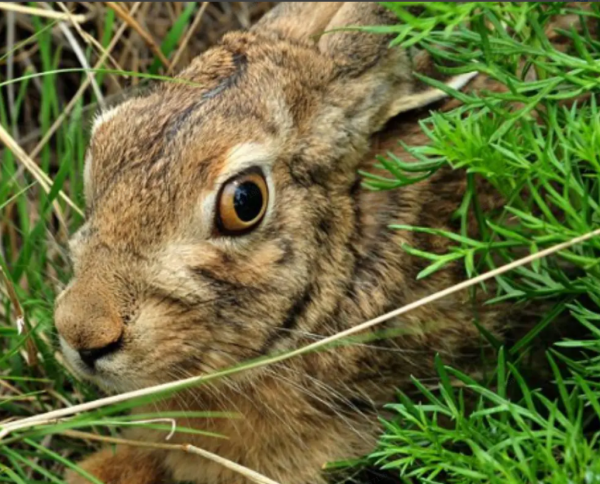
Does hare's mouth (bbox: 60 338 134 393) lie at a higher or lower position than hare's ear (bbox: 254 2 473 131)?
lower

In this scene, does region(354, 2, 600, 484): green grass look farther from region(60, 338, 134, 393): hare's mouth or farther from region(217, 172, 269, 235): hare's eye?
region(60, 338, 134, 393): hare's mouth

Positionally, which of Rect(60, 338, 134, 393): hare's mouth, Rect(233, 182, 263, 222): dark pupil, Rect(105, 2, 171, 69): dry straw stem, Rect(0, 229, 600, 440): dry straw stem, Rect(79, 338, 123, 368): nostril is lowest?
Rect(0, 229, 600, 440): dry straw stem

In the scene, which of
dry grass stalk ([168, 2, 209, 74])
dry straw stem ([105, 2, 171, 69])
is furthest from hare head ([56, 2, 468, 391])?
dry grass stalk ([168, 2, 209, 74])

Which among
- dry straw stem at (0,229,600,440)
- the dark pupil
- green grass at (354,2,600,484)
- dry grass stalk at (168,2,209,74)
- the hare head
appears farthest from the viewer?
dry grass stalk at (168,2,209,74)

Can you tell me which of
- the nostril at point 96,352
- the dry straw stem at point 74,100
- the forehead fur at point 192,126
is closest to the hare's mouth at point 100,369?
the nostril at point 96,352

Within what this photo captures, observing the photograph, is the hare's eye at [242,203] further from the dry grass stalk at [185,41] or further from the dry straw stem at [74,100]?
the dry grass stalk at [185,41]

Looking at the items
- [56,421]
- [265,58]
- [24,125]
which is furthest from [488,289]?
[24,125]

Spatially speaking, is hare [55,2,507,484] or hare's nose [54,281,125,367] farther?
hare [55,2,507,484]
